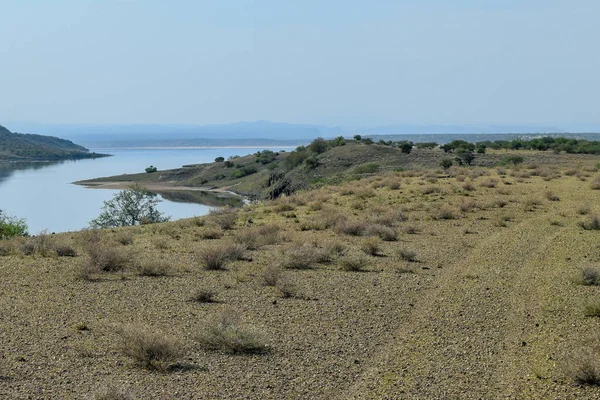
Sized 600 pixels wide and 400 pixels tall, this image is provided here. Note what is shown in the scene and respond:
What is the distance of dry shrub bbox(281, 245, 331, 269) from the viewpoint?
16.6 metres

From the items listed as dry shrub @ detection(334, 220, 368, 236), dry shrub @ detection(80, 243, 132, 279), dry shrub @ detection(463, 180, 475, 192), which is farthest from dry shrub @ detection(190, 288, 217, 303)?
dry shrub @ detection(463, 180, 475, 192)

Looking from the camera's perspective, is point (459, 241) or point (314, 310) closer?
point (314, 310)

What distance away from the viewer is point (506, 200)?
96.5ft

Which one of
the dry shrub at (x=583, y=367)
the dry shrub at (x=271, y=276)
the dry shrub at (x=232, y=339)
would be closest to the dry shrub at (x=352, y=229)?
the dry shrub at (x=271, y=276)

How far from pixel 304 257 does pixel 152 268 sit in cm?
367

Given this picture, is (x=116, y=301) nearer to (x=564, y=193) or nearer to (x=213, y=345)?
(x=213, y=345)

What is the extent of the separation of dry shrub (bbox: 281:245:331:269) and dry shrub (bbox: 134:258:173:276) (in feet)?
9.18

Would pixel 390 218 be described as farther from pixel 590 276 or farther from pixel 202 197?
pixel 202 197

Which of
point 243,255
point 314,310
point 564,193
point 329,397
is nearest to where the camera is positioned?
point 329,397

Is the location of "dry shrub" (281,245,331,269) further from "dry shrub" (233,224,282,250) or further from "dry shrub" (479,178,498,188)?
"dry shrub" (479,178,498,188)

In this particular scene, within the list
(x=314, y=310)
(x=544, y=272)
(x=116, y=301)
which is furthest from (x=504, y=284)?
(x=116, y=301)

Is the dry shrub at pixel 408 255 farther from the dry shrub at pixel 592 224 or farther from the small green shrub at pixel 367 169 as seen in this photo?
the small green shrub at pixel 367 169

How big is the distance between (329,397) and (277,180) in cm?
7069

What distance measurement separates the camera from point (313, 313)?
1212 centimetres
